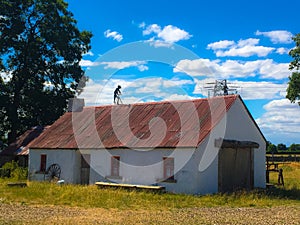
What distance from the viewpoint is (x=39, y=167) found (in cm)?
2491

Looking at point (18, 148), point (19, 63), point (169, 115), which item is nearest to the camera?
point (169, 115)

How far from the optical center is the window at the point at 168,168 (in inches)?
757

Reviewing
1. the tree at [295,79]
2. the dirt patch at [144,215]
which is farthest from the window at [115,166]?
the tree at [295,79]

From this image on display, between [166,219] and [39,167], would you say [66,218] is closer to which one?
[166,219]

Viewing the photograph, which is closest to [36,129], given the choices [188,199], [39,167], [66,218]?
[39,167]

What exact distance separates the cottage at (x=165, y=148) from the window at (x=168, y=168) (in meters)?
0.05

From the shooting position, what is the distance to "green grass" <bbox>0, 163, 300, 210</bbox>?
1502 cm

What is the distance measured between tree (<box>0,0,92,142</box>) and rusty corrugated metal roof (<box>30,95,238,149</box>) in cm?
1023

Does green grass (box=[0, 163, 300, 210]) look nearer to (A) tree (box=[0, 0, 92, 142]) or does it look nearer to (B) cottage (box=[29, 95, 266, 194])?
(B) cottage (box=[29, 95, 266, 194])

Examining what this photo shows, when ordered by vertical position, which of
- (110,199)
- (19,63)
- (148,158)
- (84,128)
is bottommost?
(110,199)

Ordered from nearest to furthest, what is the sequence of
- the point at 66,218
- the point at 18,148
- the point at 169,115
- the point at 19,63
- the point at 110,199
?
1. the point at 66,218
2. the point at 110,199
3. the point at 169,115
4. the point at 18,148
5. the point at 19,63

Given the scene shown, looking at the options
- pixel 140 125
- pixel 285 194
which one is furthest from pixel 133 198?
pixel 285 194

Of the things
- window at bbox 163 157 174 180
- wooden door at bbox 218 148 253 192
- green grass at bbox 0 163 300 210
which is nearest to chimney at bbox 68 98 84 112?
green grass at bbox 0 163 300 210

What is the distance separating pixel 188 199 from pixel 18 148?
64.9 feet
